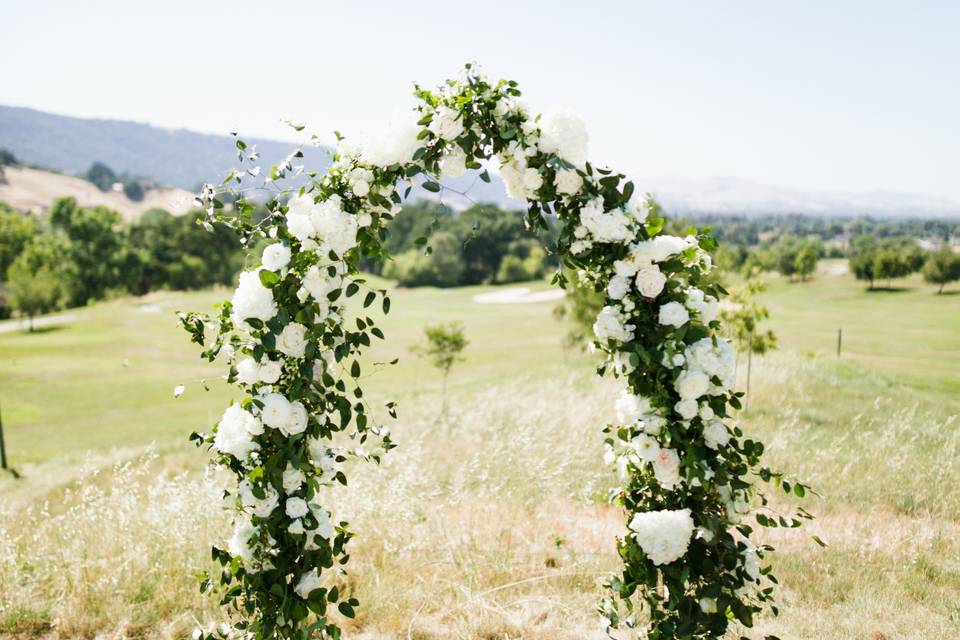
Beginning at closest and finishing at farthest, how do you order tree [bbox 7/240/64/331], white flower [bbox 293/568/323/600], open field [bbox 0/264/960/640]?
1. white flower [bbox 293/568/323/600]
2. open field [bbox 0/264/960/640]
3. tree [bbox 7/240/64/331]

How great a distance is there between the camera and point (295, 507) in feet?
10.1

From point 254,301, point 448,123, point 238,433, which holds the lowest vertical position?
point 238,433

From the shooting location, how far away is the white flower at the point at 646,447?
301 cm

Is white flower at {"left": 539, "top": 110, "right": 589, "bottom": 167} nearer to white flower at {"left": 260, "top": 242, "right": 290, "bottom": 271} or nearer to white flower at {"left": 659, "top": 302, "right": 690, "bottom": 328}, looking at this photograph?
white flower at {"left": 659, "top": 302, "right": 690, "bottom": 328}

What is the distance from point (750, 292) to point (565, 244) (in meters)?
9.60

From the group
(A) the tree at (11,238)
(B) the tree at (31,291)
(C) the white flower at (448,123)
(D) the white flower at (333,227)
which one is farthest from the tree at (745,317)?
(A) the tree at (11,238)

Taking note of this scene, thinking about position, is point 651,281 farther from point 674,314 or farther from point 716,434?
point 716,434

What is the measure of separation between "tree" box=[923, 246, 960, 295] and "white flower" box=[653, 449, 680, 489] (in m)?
23.3

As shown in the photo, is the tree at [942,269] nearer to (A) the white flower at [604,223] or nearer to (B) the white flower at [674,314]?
(B) the white flower at [674,314]

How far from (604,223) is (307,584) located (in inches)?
90.4

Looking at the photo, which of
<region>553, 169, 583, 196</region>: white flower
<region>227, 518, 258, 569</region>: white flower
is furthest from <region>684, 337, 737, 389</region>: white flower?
<region>227, 518, 258, 569</region>: white flower

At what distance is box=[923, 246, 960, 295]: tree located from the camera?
845 inches

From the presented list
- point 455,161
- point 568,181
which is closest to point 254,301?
point 455,161

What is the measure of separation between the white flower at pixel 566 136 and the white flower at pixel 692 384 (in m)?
1.10
